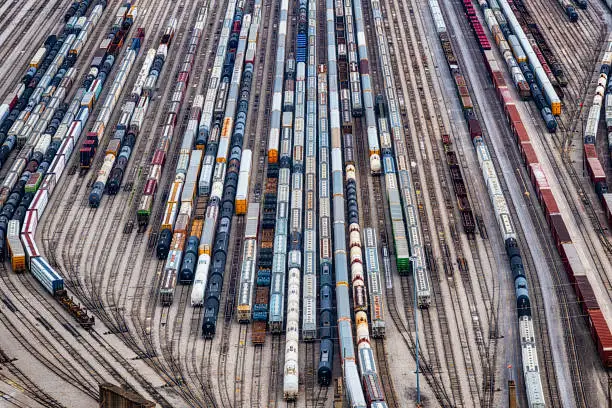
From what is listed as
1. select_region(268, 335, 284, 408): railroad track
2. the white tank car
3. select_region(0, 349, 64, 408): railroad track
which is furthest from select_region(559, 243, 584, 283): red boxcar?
select_region(0, 349, 64, 408): railroad track

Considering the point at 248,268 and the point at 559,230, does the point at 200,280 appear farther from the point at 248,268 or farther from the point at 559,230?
the point at 559,230

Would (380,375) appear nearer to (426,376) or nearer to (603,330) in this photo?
(426,376)

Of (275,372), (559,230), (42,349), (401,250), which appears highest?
(559,230)

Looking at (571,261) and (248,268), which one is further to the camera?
(571,261)

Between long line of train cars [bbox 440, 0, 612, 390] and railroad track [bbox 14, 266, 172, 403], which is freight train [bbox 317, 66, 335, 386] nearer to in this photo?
railroad track [bbox 14, 266, 172, 403]

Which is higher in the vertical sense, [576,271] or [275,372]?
[576,271]

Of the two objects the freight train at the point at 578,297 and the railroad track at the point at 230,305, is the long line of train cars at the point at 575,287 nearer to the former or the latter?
the freight train at the point at 578,297

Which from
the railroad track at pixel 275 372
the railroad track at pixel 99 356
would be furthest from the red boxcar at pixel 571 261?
the railroad track at pixel 99 356

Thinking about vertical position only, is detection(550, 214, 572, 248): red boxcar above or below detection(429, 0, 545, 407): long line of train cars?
above

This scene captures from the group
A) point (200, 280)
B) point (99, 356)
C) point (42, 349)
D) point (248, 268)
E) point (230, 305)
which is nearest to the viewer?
point (99, 356)

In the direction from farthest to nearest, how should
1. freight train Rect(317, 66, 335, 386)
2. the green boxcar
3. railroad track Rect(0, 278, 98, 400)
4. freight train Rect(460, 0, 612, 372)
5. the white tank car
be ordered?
the green boxcar
the white tank car
freight train Rect(317, 66, 335, 386)
railroad track Rect(0, 278, 98, 400)
freight train Rect(460, 0, 612, 372)

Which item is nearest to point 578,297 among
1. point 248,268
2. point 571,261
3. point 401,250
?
point 571,261

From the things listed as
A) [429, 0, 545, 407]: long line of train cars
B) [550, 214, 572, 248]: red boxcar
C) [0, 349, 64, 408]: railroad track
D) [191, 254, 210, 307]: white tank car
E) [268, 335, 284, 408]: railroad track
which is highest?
[550, 214, 572, 248]: red boxcar
